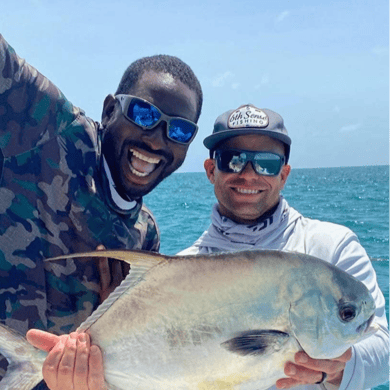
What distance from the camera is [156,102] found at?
2.70m

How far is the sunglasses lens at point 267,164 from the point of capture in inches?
105

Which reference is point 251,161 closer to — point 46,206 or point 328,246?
point 328,246

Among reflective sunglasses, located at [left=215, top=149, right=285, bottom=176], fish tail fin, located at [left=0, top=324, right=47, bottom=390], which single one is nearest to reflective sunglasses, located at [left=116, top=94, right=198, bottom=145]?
reflective sunglasses, located at [left=215, top=149, right=285, bottom=176]

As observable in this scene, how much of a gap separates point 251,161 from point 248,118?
0.24 meters

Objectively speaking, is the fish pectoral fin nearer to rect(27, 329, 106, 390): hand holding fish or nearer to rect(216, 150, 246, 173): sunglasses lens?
rect(27, 329, 106, 390): hand holding fish

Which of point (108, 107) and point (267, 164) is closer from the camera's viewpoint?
point (267, 164)

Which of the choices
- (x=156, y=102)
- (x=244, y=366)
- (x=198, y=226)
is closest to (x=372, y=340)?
(x=244, y=366)

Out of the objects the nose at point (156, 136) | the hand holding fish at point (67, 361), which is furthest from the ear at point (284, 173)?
the hand holding fish at point (67, 361)

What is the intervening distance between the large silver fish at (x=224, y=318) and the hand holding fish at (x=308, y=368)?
0.10 ft

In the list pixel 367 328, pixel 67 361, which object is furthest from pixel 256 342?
pixel 67 361

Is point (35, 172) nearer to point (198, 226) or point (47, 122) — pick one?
point (47, 122)

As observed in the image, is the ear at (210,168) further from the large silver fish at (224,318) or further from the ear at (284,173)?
the large silver fish at (224,318)

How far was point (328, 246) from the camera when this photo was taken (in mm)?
2494

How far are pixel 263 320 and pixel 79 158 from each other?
1.32 metres
